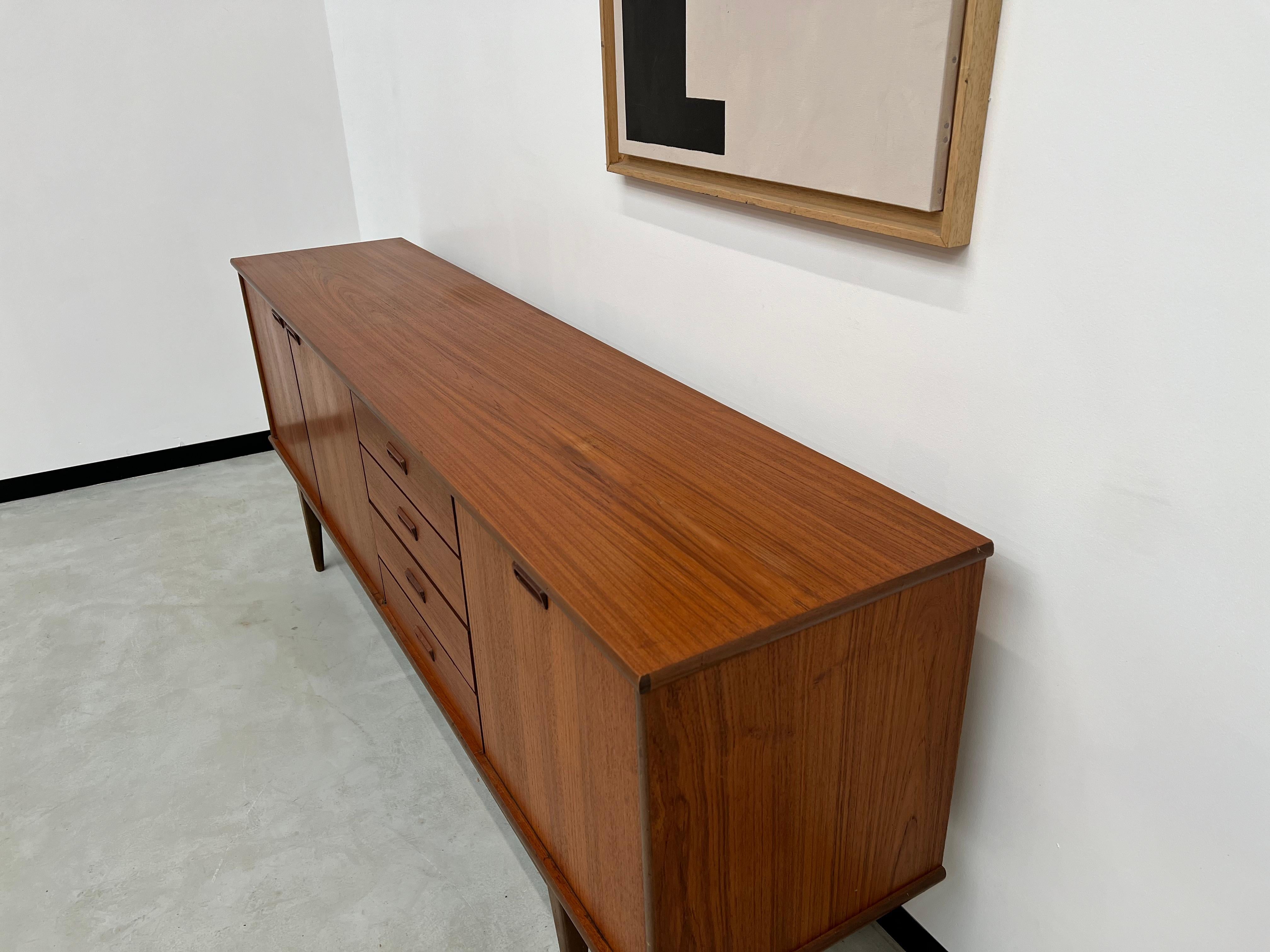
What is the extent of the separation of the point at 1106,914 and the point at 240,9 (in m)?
3.49

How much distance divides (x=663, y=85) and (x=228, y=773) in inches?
65.6

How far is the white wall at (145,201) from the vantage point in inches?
115

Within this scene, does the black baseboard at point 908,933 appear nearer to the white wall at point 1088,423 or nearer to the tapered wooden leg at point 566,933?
the white wall at point 1088,423

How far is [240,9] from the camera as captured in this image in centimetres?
309

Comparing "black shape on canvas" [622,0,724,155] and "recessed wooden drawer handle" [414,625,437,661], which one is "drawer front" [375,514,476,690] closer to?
"recessed wooden drawer handle" [414,625,437,661]

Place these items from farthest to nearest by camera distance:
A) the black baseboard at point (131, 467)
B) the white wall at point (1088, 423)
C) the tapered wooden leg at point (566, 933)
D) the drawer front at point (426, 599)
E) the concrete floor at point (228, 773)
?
the black baseboard at point (131, 467), the concrete floor at point (228, 773), the drawer front at point (426, 599), the tapered wooden leg at point (566, 933), the white wall at point (1088, 423)

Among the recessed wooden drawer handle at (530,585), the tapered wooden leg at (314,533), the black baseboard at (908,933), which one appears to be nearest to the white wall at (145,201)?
the tapered wooden leg at (314,533)

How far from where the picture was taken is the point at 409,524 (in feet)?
5.24

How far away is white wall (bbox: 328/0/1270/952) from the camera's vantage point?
0.86m

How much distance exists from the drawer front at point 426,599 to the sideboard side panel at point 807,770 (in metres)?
0.57

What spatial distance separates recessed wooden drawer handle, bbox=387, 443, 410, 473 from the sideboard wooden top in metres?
0.06

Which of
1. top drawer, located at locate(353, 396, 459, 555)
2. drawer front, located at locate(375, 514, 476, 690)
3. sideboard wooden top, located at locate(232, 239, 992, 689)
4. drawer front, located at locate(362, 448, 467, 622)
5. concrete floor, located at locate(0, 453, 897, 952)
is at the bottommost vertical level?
concrete floor, located at locate(0, 453, 897, 952)

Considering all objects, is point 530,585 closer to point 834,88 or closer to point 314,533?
point 834,88

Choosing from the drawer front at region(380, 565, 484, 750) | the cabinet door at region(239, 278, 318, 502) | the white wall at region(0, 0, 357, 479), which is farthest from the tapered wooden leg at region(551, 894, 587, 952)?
the white wall at region(0, 0, 357, 479)
